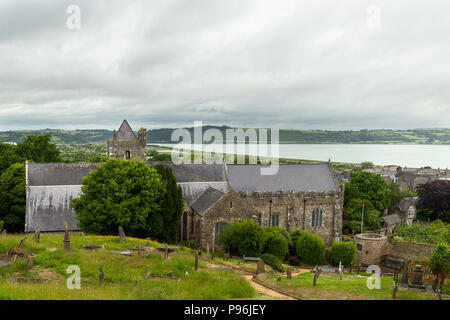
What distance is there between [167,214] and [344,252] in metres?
19.0

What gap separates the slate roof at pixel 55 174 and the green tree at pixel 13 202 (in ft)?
7.96

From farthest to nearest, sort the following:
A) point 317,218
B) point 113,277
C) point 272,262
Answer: point 317,218 < point 272,262 < point 113,277

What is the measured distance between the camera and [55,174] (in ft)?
113

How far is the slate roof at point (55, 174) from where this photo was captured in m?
33.8

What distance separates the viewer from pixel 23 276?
16.0 metres

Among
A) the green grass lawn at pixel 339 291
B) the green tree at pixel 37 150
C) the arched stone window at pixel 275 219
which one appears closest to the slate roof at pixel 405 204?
the arched stone window at pixel 275 219

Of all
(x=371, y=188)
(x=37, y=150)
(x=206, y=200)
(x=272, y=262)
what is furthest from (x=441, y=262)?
(x=37, y=150)

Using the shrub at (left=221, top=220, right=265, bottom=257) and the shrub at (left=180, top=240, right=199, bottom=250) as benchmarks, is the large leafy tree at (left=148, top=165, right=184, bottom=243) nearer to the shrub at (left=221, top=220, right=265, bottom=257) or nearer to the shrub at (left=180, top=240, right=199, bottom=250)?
the shrub at (left=180, top=240, right=199, bottom=250)

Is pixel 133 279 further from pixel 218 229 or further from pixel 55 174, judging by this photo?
pixel 55 174
